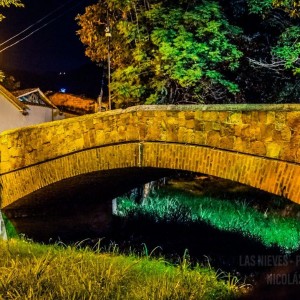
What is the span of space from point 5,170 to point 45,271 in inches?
133

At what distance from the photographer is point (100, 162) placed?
25.5 feet

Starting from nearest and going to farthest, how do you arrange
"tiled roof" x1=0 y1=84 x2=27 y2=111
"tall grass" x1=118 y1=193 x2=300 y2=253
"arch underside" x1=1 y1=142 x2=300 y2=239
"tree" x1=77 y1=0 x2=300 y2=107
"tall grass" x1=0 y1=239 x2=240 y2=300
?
1. "tall grass" x1=0 y1=239 x2=240 y2=300
2. "arch underside" x1=1 y1=142 x2=300 y2=239
3. "tall grass" x1=118 y1=193 x2=300 y2=253
4. "tree" x1=77 y1=0 x2=300 y2=107
5. "tiled roof" x1=0 y1=84 x2=27 y2=111

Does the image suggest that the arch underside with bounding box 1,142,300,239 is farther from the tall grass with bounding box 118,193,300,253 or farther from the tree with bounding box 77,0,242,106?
the tree with bounding box 77,0,242,106

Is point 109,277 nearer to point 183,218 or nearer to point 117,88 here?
point 183,218

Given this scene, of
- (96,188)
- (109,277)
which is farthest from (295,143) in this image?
(96,188)

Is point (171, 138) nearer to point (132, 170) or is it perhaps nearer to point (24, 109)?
point (132, 170)

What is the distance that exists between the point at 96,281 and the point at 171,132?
2.18m

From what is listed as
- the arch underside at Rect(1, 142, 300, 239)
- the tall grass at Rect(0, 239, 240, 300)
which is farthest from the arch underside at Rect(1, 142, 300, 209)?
the tall grass at Rect(0, 239, 240, 300)

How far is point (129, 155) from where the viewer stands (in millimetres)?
7469

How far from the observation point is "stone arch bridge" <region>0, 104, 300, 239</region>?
229 inches

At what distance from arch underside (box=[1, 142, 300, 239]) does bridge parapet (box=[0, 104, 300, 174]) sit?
0.11 metres

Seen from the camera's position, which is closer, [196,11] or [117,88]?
[196,11]

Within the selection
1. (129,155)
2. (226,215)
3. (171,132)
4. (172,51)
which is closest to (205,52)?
(172,51)

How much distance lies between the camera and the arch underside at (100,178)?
5.95 m
